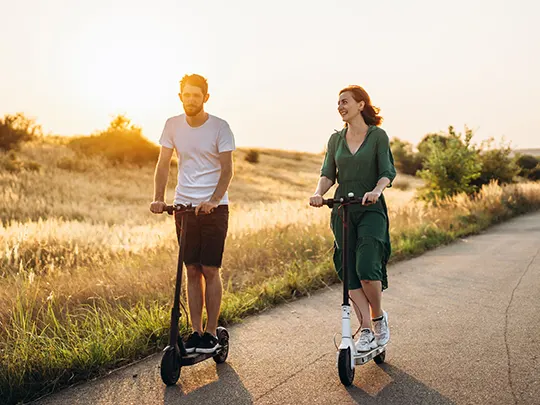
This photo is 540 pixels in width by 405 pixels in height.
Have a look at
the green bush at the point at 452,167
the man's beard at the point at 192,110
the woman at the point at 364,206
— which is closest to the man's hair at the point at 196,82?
the man's beard at the point at 192,110

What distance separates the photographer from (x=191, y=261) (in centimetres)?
511

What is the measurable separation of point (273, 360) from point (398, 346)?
1134mm

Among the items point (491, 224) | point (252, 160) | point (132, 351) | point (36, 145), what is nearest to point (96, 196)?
point (36, 145)

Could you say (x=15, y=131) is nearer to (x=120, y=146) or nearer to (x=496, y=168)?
(x=120, y=146)

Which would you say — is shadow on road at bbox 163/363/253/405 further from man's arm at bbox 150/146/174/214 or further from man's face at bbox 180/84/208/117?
man's face at bbox 180/84/208/117

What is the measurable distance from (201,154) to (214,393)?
70.2 inches

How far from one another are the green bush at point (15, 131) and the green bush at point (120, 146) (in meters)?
3.02

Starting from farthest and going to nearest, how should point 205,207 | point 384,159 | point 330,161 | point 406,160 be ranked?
1. point 406,160
2. point 330,161
3. point 384,159
4. point 205,207

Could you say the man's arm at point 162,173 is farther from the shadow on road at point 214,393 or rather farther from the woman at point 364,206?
the shadow on road at point 214,393

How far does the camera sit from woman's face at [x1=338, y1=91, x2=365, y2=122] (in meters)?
4.98

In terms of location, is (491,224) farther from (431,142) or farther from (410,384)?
(410,384)

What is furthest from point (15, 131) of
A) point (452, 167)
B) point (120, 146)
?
point (452, 167)

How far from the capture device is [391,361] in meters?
5.20

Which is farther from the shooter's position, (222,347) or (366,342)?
(222,347)
